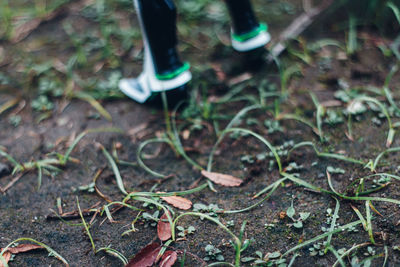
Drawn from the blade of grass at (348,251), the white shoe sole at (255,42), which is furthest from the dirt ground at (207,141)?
the white shoe sole at (255,42)

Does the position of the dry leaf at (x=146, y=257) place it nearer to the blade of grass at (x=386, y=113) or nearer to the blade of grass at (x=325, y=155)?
the blade of grass at (x=325, y=155)

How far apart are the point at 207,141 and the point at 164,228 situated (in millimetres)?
→ 504

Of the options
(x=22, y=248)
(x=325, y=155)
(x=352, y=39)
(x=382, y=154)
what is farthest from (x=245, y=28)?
(x=22, y=248)

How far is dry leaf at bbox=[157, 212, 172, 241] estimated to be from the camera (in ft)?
4.43

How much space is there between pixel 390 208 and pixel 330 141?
0.39 meters

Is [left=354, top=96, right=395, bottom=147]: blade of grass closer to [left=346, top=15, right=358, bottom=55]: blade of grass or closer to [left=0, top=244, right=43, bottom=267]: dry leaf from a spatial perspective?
[left=346, top=15, right=358, bottom=55]: blade of grass

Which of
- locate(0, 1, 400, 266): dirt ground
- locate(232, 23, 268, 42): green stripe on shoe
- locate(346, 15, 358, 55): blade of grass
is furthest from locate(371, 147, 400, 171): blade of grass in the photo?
locate(232, 23, 268, 42): green stripe on shoe

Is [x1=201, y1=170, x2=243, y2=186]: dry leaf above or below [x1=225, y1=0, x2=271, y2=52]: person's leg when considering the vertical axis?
below

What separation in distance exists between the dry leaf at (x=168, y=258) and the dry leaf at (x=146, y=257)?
29 mm

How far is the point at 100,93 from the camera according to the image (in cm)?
202

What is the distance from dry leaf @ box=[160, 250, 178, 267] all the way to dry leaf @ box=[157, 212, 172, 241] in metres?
0.06

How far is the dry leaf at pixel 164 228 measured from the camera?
1.35m

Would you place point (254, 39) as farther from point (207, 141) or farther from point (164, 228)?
point (164, 228)

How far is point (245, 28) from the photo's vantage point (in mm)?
1927
